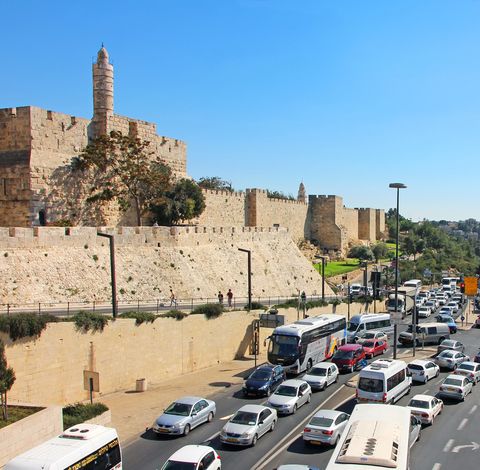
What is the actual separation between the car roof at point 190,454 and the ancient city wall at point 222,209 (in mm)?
36107

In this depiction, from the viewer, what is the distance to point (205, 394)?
23344 mm

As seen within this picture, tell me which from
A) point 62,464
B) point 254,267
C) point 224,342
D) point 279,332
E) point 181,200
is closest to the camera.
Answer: point 62,464

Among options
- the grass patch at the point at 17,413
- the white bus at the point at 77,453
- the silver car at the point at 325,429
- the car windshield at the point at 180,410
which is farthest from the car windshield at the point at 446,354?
the grass patch at the point at 17,413

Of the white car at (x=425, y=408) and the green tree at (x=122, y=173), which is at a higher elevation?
the green tree at (x=122, y=173)

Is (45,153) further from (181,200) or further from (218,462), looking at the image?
(218,462)

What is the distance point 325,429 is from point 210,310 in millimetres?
13009

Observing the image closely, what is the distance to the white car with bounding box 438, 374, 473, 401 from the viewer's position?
22.0m

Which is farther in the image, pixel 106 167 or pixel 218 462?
pixel 106 167

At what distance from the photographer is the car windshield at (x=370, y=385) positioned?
20328 mm

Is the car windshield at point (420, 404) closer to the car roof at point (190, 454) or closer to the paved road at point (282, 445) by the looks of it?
the paved road at point (282, 445)

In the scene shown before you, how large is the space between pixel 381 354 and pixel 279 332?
8.30 meters

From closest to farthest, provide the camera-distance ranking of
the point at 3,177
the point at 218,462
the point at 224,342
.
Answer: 1. the point at 218,462
2. the point at 224,342
3. the point at 3,177

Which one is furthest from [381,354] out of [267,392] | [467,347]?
[267,392]

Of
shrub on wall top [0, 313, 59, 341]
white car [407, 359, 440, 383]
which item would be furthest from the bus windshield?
shrub on wall top [0, 313, 59, 341]
